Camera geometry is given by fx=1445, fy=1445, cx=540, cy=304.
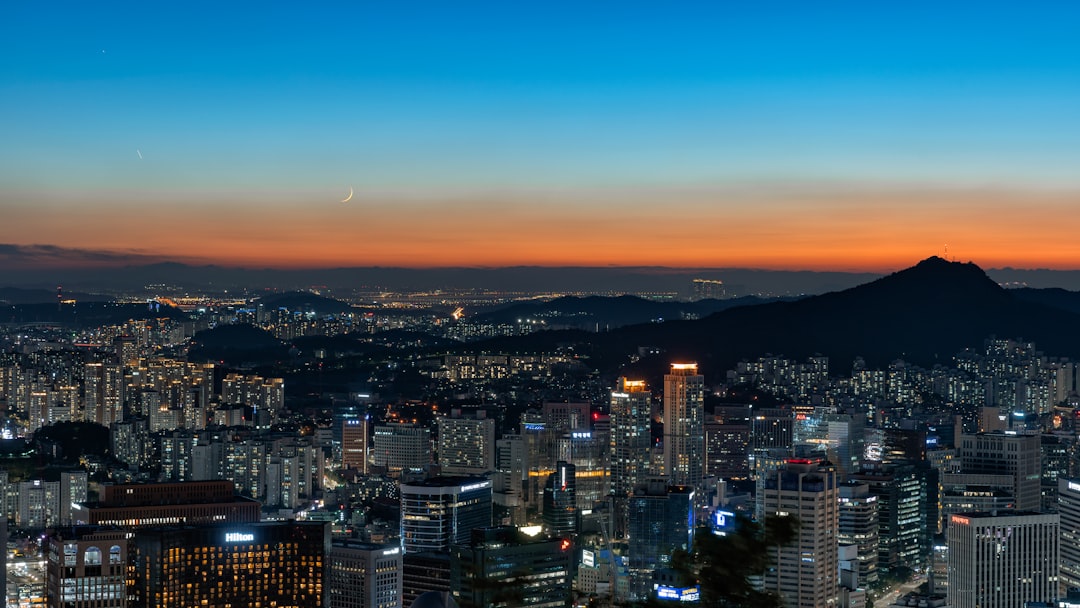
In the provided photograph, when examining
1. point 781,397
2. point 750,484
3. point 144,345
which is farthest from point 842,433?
point 144,345

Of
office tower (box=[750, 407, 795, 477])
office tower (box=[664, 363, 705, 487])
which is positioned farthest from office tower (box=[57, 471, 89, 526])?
office tower (box=[750, 407, 795, 477])

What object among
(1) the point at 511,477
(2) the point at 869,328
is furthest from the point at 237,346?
(1) the point at 511,477

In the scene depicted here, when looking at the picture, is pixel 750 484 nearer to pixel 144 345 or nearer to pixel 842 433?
pixel 842 433

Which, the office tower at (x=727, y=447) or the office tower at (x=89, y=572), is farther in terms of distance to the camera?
the office tower at (x=727, y=447)

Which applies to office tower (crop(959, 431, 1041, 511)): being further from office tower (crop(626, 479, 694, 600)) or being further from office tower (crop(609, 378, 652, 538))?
office tower (crop(626, 479, 694, 600))

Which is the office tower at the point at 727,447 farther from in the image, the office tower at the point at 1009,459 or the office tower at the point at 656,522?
the office tower at the point at 656,522

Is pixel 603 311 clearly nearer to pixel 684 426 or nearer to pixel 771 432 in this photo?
pixel 771 432

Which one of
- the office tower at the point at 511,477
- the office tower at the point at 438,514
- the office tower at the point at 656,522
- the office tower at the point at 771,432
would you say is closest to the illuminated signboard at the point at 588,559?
the office tower at the point at 656,522
